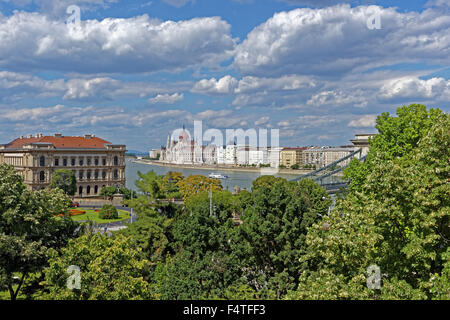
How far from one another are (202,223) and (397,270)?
8.44 m

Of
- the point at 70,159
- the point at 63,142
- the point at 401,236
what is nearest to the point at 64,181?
the point at 70,159

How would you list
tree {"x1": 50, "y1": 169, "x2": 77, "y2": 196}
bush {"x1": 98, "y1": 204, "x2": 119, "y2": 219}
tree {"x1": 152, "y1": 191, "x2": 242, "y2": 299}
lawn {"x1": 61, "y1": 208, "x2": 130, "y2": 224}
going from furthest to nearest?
tree {"x1": 50, "y1": 169, "x2": 77, "y2": 196} < bush {"x1": 98, "y1": 204, "x2": 119, "y2": 219} < lawn {"x1": 61, "y1": 208, "x2": 130, "y2": 224} < tree {"x1": 152, "y1": 191, "x2": 242, "y2": 299}

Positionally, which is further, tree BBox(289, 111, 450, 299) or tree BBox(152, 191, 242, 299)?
tree BBox(152, 191, 242, 299)

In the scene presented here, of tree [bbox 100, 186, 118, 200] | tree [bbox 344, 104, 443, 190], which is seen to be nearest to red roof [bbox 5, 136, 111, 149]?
tree [bbox 100, 186, 118, 200]

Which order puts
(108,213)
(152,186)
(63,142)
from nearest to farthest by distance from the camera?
(152,186) → (108,213) → (63,142)

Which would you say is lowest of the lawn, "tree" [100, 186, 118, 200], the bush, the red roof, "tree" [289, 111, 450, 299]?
the lawn

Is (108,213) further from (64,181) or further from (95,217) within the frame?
(64,181)

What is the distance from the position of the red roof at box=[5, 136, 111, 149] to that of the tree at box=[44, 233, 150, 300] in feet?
247

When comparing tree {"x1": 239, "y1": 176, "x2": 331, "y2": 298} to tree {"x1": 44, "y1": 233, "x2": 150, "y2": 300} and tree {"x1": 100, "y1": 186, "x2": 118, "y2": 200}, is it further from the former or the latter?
tree {"x1": 100, "y1": 186, "x2": 118, "y2": 200}

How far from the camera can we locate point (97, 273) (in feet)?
42.1

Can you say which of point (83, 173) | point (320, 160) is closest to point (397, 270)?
point (83, 173)

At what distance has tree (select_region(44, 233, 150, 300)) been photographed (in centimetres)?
1249

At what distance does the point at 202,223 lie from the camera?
56.0 feet

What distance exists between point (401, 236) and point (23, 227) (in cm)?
1304
